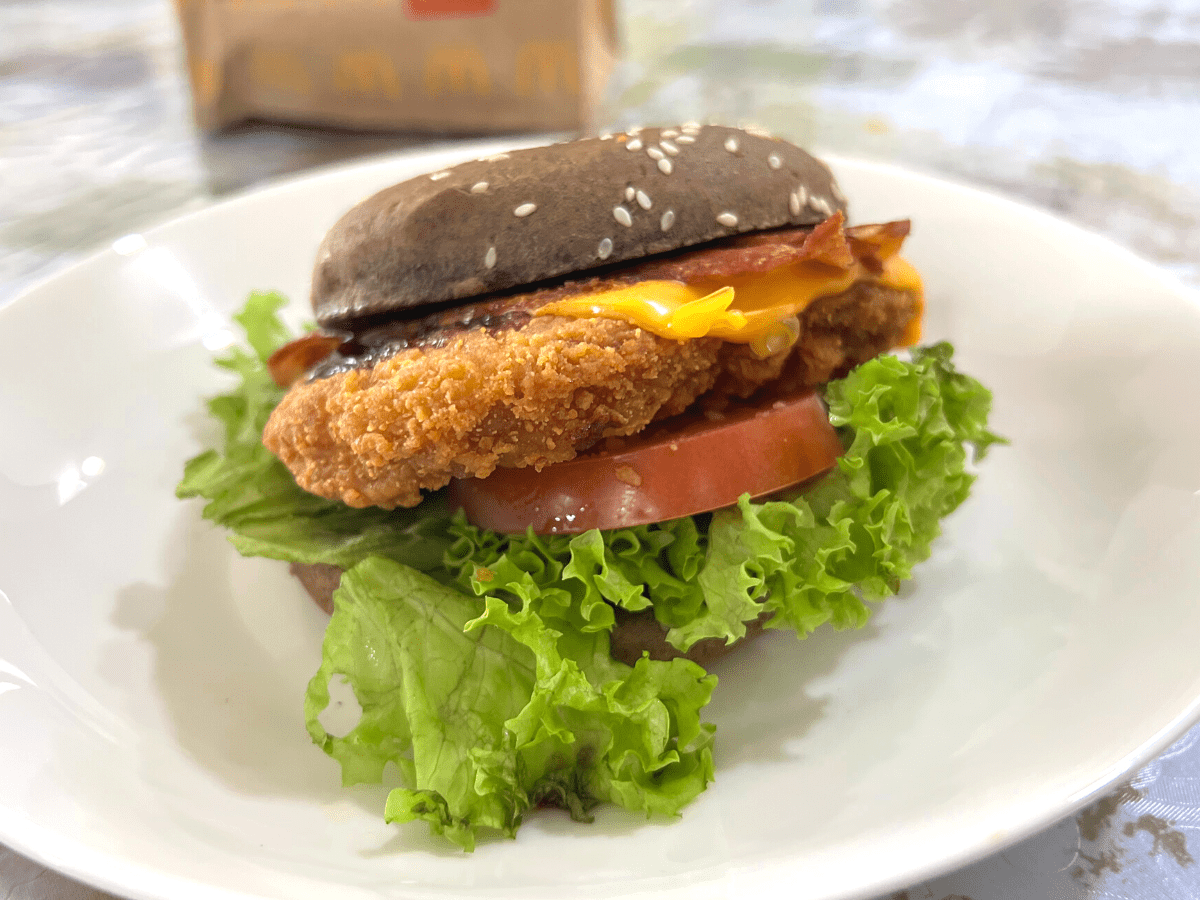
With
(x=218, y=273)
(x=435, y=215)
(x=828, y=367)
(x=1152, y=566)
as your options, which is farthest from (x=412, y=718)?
(x=218, y=273)

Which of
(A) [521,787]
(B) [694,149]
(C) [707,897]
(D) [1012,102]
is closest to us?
(C) [707,897]

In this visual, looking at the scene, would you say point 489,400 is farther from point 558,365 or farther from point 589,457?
point 589,457

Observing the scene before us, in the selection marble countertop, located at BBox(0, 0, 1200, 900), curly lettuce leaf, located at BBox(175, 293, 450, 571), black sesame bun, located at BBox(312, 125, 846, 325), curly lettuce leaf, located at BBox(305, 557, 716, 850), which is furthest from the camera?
marble countertop, located at BBox(0, 0, 1200, 900)

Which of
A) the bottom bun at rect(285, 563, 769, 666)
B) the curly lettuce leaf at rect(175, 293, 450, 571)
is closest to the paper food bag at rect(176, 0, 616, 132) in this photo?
the curly lettuce leaf at rect(175, 293, 450, 571)

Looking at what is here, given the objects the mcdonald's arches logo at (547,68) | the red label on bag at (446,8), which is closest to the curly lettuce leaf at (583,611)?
the mcdonald's arches logo at (547,68)

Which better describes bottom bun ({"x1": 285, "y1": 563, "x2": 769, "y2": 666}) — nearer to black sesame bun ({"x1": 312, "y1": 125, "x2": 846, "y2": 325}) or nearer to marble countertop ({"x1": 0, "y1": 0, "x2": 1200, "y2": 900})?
black sesame bun ({"x1": 312, "y1": 125, "x2": 846, "y2": 325})

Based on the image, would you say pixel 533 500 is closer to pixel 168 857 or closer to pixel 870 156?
pixel 168 857
